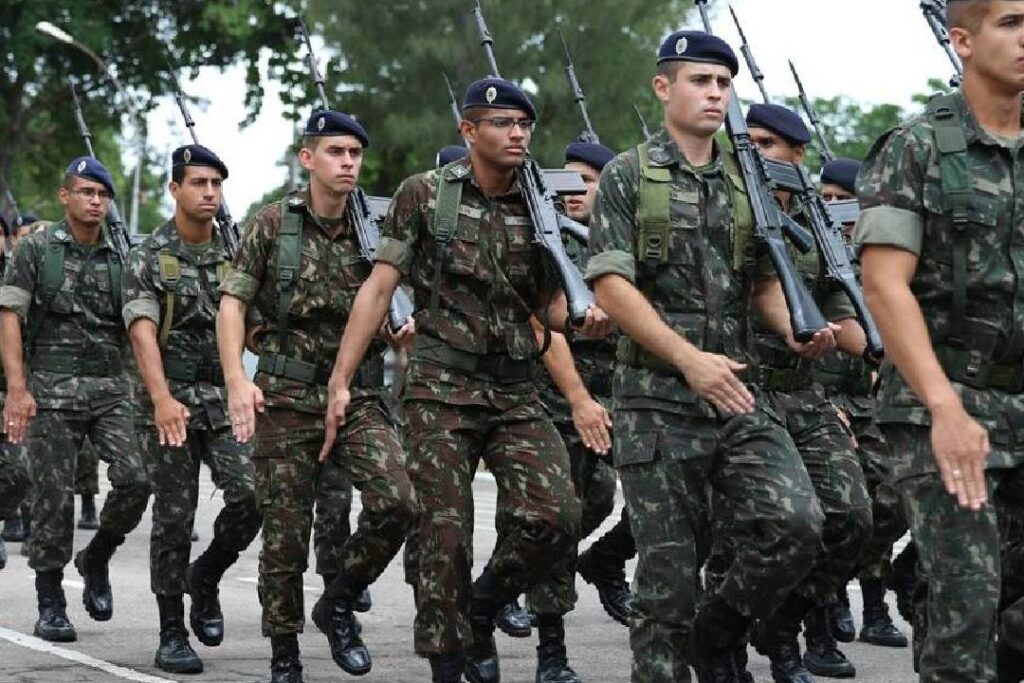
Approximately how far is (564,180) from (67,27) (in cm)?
2600

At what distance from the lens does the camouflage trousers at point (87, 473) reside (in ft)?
50.5

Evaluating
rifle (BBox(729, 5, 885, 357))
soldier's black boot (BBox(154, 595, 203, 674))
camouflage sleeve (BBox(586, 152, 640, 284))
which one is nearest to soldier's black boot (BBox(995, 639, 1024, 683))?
camouflage sleeve (BBox(586, 152, 640, 284))

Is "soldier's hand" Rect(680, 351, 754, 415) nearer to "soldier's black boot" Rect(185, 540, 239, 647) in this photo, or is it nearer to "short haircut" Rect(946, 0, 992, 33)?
"short haircut" Rect(946, 0, 992, 33)

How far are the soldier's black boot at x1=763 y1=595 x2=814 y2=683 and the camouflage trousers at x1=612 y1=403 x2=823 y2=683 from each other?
5.14 feet

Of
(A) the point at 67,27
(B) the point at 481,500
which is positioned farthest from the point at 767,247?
(A) the point at 67,27

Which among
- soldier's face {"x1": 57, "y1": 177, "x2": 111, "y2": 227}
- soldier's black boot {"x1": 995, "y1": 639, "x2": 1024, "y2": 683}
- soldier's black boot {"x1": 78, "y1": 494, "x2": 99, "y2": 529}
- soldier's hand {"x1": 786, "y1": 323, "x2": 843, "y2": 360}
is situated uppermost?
soldier's face {"x1": 57, "y1": 177, "x2": 111, "y2": 227}

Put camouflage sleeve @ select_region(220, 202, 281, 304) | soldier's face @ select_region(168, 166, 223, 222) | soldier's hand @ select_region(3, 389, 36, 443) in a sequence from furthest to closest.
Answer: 1. soldier's hand @ select_region(3, 389, 36, 443)
2. soldier's face @ select_region(168, 166, 223, 222)
3. camouflage sleeve @ select_region(220, 202, 281, 304)

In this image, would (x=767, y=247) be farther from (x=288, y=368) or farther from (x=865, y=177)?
(x=288, y=368)

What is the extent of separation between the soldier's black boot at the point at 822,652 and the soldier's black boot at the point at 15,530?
7.62 m

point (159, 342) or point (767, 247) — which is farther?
point (159, 342)

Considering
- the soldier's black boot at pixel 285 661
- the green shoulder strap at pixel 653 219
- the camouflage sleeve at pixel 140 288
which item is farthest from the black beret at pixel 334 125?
the green shoulder strap at pixel 653 219

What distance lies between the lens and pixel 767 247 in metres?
6.80

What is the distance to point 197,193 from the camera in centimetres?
966

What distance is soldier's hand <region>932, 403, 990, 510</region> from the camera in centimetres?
526
